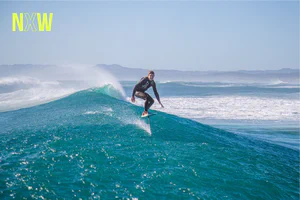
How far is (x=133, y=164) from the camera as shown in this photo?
5332mm

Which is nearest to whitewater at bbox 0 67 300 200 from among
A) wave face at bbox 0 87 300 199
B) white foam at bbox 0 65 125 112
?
wave face at bbox 0 87 300 199

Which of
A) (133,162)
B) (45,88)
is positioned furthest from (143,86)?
(45,88)

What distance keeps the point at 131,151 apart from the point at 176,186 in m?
1.70

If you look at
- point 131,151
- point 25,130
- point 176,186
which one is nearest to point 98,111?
point 25,130

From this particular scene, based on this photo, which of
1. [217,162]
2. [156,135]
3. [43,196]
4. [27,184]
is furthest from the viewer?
[156,135]

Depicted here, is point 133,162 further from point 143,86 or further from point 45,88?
point 45,88

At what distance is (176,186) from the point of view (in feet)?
15.3

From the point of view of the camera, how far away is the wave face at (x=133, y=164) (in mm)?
4383

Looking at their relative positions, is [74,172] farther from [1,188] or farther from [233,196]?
[233,196]

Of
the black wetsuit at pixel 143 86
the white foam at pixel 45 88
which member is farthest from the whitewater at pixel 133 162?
the white foam at pixel 45 88

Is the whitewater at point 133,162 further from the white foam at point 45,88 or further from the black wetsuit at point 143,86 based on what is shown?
the white foam at point 45,88

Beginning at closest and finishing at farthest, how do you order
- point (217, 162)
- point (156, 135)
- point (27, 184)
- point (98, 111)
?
point (27, 184), point (217, 162), point (156, 135), point (98, 111)

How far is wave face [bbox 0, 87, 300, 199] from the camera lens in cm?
438

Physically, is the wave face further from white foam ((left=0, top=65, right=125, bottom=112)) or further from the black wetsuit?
white foam ((left=0, top=65, right=125, bottom=112))
